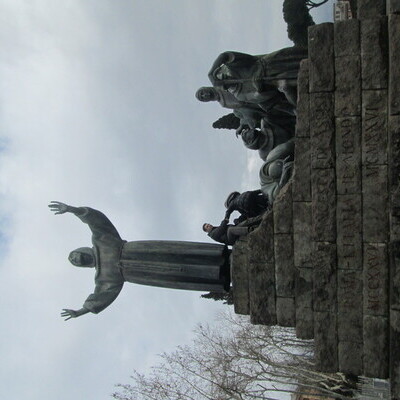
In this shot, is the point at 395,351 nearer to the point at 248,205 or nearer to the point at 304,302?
the point at 304,302

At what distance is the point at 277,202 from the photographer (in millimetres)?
6777

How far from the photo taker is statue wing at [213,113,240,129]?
10.3 m

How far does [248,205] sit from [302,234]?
65.3 inches

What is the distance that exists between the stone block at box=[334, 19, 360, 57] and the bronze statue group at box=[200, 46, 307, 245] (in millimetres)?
1480

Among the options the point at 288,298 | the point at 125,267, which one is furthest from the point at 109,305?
the point at 288,298

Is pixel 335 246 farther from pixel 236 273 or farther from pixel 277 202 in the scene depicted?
pixel 236 273

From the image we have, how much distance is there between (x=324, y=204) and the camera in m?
6.33

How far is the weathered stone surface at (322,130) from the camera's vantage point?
20.4ft

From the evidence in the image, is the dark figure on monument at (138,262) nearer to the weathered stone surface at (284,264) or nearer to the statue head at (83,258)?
the statue head at (83,258)

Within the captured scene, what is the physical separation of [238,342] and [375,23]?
1418 centimetres

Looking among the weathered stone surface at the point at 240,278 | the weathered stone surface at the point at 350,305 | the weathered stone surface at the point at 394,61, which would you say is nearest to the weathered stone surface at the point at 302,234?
the weathered stone surface at the point at 350,305

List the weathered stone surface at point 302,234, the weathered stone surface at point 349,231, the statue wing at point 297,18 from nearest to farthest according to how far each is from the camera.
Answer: the weathered stone surface at point 349,231
the weathered stone surface at point 302,234
the statue wing at point 297,18

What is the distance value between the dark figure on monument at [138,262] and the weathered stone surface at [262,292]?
1.15 metres

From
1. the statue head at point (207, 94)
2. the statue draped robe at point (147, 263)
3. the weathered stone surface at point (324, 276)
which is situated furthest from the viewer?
the statue head at point (207, 94)
